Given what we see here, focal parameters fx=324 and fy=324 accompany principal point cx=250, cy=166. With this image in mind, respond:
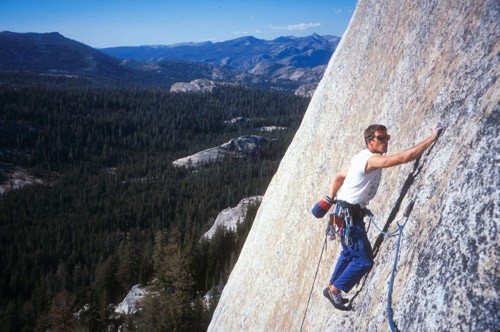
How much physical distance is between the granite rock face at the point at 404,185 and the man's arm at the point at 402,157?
240mm

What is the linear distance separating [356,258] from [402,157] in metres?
2.08

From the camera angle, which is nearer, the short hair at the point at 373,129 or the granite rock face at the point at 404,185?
the granite rock face at the point at 404,185

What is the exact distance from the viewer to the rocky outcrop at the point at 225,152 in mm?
157625

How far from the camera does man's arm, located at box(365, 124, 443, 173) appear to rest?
17.4 ft

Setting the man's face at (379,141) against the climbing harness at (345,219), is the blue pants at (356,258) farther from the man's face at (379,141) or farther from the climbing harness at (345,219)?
the man's face at (379,141)

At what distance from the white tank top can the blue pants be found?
1.58 feet

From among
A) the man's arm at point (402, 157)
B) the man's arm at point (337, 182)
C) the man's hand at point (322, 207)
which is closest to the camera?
the man's arm at point (402, 157)

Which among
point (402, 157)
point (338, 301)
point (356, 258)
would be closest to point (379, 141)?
point (402, 157)

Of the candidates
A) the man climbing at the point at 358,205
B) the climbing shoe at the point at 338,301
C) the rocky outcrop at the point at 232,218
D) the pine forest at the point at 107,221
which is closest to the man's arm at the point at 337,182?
the man climbing at the point at 358,205

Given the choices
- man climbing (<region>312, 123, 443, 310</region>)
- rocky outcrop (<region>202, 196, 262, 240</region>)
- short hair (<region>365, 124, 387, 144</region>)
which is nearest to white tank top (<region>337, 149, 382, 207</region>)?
man climbing (<region>312, 123, 443, 310</region>)

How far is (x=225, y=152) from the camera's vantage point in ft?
550

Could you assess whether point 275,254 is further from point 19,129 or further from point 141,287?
point 19,129

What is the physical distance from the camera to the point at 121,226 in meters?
101

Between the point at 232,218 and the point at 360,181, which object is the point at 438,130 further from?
the point at 232,218
